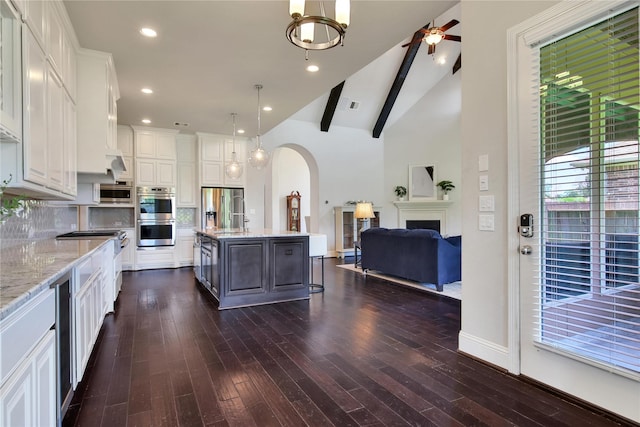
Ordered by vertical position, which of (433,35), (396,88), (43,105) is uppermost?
(396,88)

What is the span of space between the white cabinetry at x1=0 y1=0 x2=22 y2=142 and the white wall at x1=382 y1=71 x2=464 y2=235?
8.32 meters

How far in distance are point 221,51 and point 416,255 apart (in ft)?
12.0

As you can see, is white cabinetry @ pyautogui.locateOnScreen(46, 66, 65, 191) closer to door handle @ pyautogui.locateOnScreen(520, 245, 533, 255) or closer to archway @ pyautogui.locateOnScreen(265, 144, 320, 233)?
door handle @ pyautogui.locateOnScreen(520, 245, 533, 255)

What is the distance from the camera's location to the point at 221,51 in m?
3.49

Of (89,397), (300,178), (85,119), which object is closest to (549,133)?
(89,397)

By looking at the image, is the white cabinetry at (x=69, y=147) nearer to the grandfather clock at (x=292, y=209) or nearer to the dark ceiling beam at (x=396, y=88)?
the dark ceiling beam at (x=396, y=88)

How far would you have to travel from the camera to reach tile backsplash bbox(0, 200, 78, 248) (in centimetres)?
234

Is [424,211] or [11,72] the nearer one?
[11,72]

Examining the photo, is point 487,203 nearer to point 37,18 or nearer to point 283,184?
point 37,18

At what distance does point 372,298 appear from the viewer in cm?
436

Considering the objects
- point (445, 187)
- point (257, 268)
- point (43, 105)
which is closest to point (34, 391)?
point (43, 105)

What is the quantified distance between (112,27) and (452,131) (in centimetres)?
790

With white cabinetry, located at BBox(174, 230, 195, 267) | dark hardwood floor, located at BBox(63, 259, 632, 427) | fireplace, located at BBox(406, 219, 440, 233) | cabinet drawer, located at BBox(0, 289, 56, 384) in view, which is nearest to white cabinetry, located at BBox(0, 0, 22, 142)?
cabinet drawer, located at BBox(0, 289, 56, 384)

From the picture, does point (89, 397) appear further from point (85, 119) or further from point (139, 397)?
point (85, 119)
